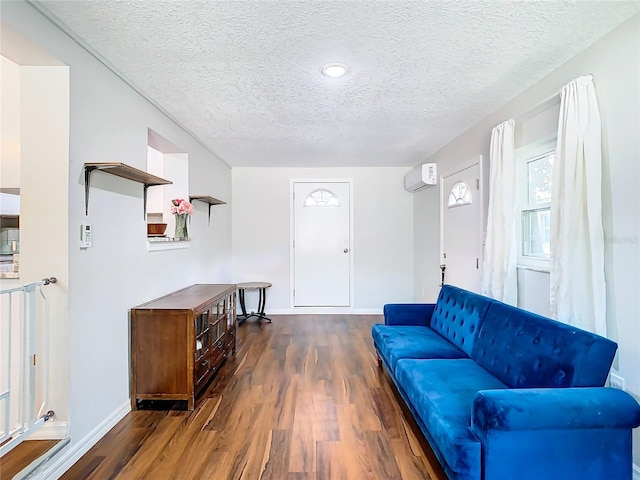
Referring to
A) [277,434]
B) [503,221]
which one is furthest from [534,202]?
[277,434]

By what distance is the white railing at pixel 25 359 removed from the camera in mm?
1740

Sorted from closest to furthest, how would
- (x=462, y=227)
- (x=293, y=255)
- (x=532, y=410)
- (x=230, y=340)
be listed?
(x=532, y=410) < (x=230, y=340) < (x=462, y=227) < (x=293, y=255)

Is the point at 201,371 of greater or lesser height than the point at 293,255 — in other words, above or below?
below

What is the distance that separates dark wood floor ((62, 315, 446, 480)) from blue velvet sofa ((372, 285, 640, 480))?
34 cm

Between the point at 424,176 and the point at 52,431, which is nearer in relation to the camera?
the point at 52,431

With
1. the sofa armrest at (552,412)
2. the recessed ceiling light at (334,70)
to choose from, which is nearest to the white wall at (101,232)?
the recessed ceiling light at (334,70)

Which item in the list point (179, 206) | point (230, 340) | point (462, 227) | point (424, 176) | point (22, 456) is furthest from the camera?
point (424, 176)

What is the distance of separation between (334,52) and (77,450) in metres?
2.70

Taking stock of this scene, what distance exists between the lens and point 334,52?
6.66 ft

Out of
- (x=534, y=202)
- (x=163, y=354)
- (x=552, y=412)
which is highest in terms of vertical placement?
(x=534, y=202)

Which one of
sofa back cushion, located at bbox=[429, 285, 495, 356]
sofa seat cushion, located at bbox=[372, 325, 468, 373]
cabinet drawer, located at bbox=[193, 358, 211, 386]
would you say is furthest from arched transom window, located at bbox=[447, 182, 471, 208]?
cabinet drawer, located at bbox=[193, 358, 211, 386]

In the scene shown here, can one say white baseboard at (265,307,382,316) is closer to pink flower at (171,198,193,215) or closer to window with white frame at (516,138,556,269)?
pink flower at (171,198,193,215)

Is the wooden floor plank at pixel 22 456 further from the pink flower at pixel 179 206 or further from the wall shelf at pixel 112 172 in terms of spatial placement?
the pink flower at pixel 179 206

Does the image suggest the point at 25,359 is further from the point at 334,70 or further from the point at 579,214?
the point at 579,214
